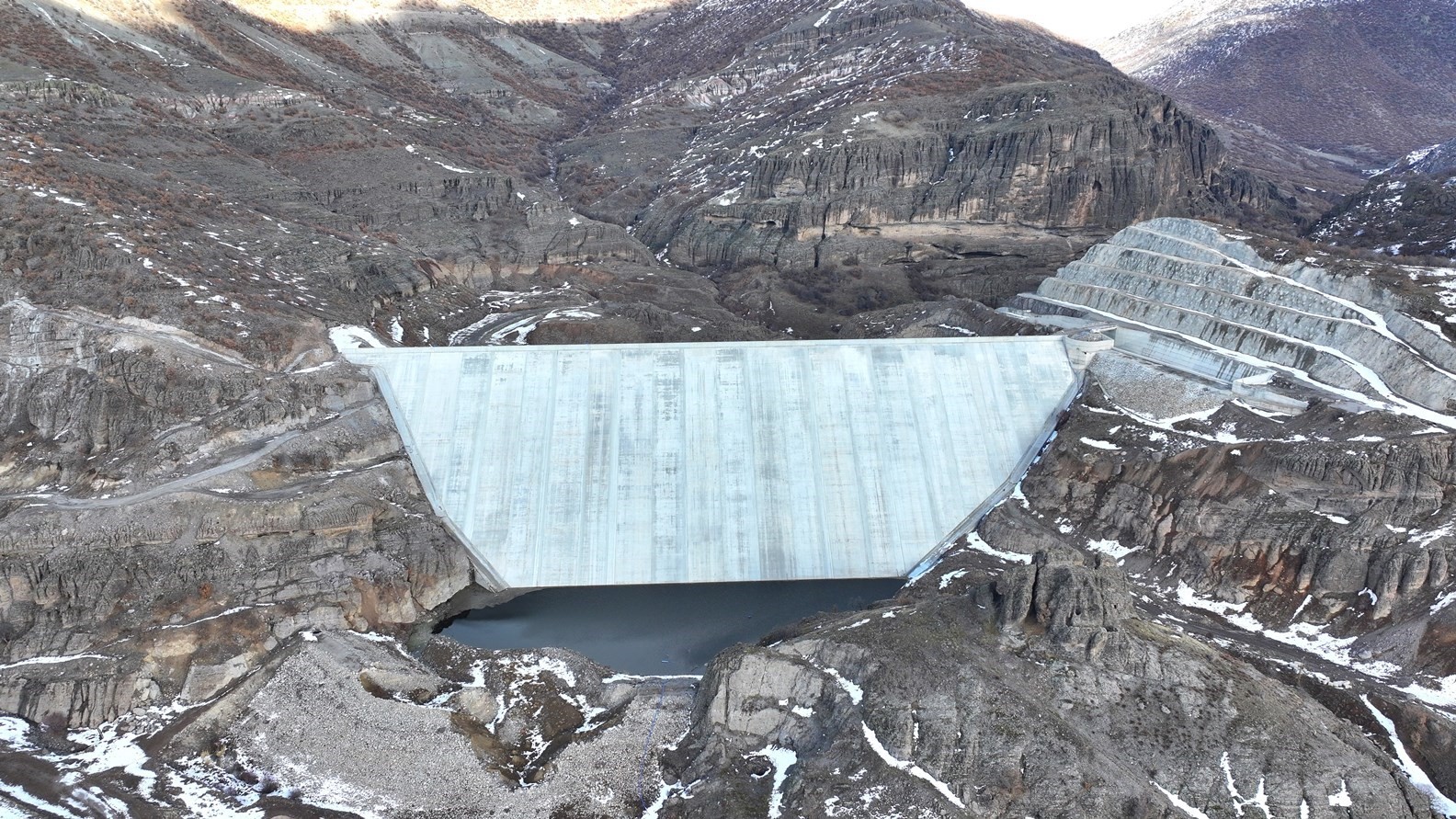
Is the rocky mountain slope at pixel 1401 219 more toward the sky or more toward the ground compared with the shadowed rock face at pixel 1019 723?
more toward the sky

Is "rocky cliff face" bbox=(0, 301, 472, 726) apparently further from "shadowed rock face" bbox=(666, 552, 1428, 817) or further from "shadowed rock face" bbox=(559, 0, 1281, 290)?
"shadowed rock face" bbox=(559, 0, 1281, 290)

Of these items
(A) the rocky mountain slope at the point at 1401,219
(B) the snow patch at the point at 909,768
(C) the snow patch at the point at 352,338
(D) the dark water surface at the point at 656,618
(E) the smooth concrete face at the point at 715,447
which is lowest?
(B) the snow patch at the point at 909,768

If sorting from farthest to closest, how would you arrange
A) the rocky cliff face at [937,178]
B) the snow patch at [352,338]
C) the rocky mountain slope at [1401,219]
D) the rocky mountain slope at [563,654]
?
the rocky cliff face at [937,178] < the rocky mountain slope at [1401,219] < the snow patch at [352,338] < the rocky mountain slope at [563,654]

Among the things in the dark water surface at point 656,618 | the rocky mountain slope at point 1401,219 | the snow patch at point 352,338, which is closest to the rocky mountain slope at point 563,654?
the snow patch at point 352,338

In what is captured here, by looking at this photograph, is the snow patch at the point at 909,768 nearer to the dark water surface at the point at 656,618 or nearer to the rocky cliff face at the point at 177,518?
the dark water surface at the point at 656,618

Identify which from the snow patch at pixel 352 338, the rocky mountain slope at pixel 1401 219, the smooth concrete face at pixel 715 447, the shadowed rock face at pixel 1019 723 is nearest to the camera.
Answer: the shadowed rock face at pixel 1019 723

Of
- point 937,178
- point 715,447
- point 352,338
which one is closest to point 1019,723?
point 715,447
